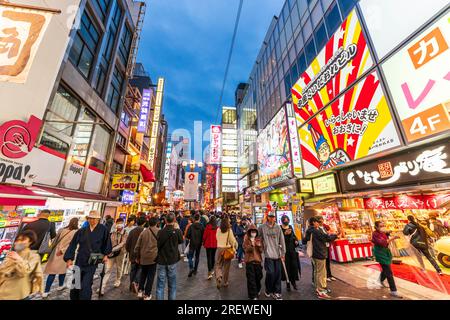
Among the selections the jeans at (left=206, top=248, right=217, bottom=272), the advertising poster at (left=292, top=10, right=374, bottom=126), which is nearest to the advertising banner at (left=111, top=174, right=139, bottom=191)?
the jeans at (left=206, top=248, right=217, bottom=272)

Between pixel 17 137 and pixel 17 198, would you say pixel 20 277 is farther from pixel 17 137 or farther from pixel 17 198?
pixel 17 137

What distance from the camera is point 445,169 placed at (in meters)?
5.27

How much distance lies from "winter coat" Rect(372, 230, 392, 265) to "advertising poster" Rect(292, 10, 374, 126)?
641cm

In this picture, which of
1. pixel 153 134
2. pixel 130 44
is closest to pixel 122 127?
pixel 130 44

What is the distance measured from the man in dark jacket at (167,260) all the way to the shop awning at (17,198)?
4.90 metres

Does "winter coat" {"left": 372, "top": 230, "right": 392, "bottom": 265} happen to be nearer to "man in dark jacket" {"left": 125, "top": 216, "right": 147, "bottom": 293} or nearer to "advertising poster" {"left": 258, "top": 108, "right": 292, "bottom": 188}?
"advertising poster" {"left": 258, "top": 108, "right": 292, "bottom": 188}

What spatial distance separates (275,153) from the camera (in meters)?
15.4

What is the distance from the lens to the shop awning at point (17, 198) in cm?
534

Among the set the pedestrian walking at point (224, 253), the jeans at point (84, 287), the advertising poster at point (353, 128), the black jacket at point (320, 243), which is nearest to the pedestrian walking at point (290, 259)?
the black jacket at point (320, 243)

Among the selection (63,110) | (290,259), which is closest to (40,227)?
(63,110)

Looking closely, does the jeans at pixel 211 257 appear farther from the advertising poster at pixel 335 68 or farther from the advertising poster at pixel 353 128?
the advertising poster at pixel 335 68

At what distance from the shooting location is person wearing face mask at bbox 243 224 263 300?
185 inches

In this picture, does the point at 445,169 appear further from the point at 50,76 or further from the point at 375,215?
the point at 50,76

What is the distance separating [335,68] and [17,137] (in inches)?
557
